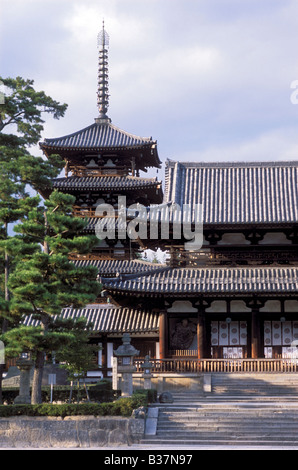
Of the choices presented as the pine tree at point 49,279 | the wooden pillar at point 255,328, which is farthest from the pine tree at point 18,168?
the wooden pillar at point 255,328

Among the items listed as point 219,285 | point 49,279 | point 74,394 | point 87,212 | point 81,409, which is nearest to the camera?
point 81,409

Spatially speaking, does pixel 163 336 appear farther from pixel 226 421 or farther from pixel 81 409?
pixel 81 409

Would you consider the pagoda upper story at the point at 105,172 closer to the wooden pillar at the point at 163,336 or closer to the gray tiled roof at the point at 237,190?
the gray tiled roof at the point at 237,190

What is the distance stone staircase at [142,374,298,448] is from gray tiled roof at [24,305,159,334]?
296 inches

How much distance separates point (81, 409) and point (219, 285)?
1125 cm

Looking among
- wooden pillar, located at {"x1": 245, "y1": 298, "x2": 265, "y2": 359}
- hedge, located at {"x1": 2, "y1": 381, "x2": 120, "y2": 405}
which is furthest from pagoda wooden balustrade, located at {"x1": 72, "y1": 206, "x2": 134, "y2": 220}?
hedge, located at {"x1": 2, "y1": 381, "x2": 120, "y2": 405}

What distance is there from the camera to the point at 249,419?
2895cm

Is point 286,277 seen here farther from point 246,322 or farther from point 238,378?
point 238,378

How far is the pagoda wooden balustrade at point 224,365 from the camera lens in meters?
35.9

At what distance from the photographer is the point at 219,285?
3706 cm

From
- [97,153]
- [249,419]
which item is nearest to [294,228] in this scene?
[249,419]

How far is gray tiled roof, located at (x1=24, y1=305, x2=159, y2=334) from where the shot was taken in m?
40.7

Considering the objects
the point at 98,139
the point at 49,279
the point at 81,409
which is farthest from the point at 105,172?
the point at 81,409
